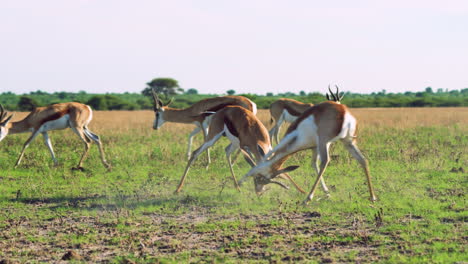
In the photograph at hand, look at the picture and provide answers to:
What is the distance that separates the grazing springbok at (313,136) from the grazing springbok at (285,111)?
618 cm

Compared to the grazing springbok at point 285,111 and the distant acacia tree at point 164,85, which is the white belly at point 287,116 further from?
the distant acacia tree at point 164,85

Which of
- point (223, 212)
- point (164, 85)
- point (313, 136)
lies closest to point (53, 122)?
point (223, 212)

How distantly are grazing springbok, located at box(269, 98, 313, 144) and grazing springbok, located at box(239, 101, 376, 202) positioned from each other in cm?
618

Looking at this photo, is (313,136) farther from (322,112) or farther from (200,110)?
(200,110)

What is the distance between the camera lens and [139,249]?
5.53 meters

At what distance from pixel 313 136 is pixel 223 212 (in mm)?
1654

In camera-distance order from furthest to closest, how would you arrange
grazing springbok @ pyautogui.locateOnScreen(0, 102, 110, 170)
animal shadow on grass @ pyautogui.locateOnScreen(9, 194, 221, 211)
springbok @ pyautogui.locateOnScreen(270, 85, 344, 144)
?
springbok @ pyautogui.locateOnScreen(270, 85, 344, 144) < grazing springbok @ pyautogui.locateOnScreen(0, 102, 110, 170) < animal shadow on grass @ pyautogui.locateOnScreen(9, 194, 221, 211)

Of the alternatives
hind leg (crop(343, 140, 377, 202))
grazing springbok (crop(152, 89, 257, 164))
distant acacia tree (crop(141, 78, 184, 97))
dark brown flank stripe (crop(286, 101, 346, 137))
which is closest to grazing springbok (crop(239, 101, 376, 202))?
dark brown flank stripe (crop(286, 101, 346, 137))

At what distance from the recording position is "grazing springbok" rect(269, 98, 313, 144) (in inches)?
551

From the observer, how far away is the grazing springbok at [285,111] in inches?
551

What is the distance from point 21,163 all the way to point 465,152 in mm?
10401

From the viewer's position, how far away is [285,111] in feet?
47.0

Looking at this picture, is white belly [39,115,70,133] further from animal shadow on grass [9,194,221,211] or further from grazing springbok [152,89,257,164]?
animal shadow on grass [9,194,221,211]

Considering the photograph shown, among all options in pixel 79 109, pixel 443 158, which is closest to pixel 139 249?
pixel 79 109
